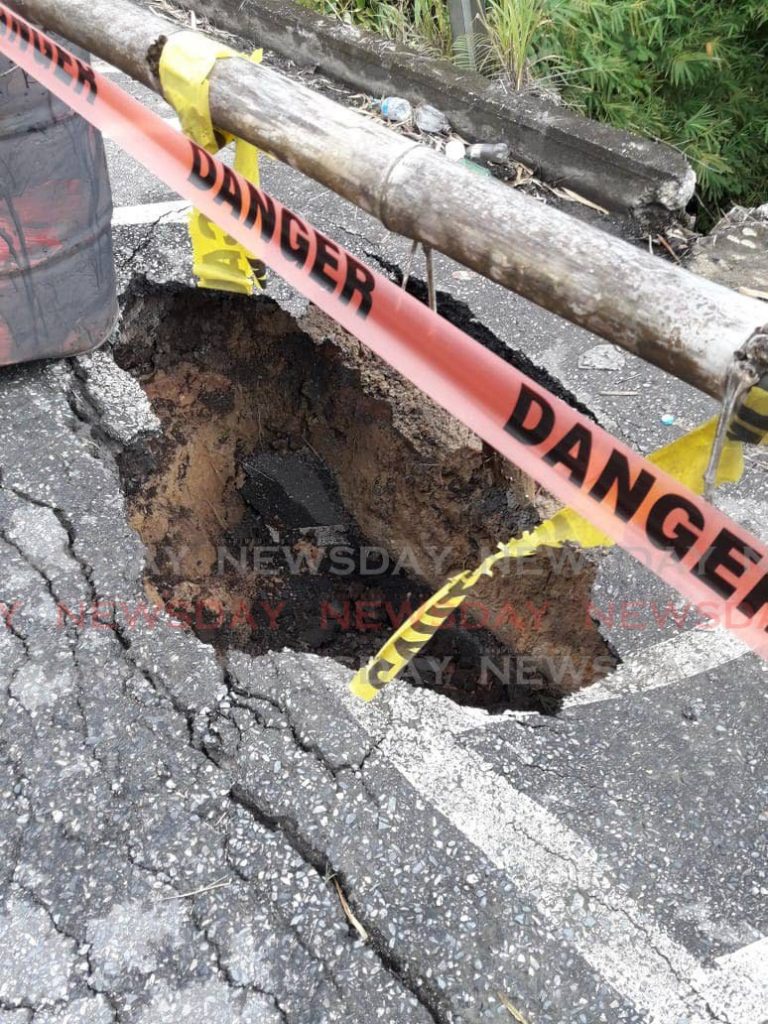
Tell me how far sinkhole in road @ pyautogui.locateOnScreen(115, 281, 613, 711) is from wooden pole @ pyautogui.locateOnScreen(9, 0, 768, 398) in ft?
3.74

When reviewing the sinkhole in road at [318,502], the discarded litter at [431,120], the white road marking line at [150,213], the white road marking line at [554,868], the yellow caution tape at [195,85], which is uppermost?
the yellow caution tape at [195,85]

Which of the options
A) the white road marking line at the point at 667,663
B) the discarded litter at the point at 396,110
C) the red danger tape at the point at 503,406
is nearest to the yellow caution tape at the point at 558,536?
the red danger tape at the point at 503,406

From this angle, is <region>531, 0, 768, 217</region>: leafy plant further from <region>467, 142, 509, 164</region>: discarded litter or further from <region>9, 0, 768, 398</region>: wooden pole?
<region>9, 0, 768, 398</region>: wooden pole

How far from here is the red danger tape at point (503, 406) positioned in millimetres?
1478

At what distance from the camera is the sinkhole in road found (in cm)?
283

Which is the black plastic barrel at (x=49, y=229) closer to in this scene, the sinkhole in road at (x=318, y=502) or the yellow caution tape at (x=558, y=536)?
the sinkhole in road at (x=318, y=502)

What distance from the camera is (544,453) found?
162 cm

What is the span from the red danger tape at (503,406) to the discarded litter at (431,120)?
2.94 metres

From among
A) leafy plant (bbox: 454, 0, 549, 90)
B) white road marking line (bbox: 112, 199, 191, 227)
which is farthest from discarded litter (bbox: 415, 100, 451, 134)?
white road marking line (bbox: 112, 199, 191, 227)

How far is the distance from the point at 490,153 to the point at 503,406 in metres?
3.43

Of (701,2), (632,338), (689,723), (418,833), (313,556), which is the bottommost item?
(313,556)

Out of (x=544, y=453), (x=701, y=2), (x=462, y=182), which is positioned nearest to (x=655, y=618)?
(x=544, y=453)

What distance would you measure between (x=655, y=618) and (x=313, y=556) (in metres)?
1.48

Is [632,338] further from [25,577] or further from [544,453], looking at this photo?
[25,577]
